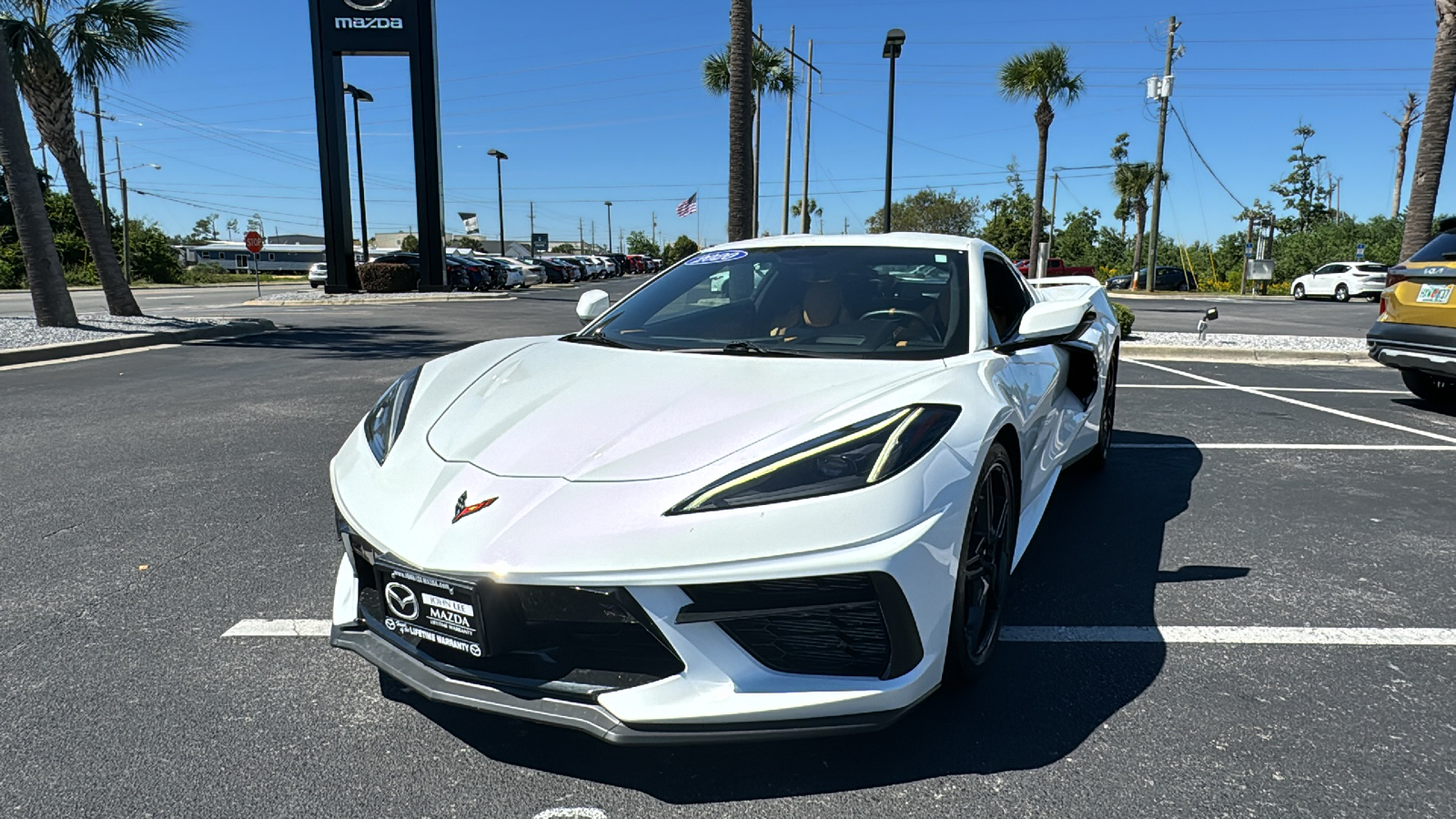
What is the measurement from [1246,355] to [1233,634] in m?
10.2

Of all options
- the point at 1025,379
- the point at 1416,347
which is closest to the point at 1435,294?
the point at 1416,347

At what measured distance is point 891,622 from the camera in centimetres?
204

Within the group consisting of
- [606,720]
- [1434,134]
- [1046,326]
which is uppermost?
[1434,134]

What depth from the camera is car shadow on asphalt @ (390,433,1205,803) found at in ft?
7.15

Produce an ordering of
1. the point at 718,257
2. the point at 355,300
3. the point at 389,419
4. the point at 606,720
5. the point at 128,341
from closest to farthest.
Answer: the point at 606,720, the point at 389,419, the point at 718,257, the point at 128,341, the point at 355,300

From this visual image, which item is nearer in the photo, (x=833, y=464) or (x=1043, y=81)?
(x=833, y=464)

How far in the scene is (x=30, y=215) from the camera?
39.4 ft

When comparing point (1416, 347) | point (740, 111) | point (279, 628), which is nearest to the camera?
point (279, 628)

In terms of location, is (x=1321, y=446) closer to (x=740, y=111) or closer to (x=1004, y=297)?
(x=1004, y=297)

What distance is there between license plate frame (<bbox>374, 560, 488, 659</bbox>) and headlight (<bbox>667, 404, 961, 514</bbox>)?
50cm

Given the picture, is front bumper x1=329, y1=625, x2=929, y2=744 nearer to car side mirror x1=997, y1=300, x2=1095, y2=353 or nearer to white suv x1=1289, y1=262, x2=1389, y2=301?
car side mirror x1=997, y1=300, x2=1095, y2=353

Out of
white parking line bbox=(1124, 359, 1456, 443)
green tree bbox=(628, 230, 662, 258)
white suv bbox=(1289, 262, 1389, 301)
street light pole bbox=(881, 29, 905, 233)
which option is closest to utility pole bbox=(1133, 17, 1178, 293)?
white suv bbox=(1289, 262, 1389, 301)

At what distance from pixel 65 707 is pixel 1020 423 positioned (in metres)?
2.86

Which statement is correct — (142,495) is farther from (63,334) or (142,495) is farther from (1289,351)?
(1289,351)
